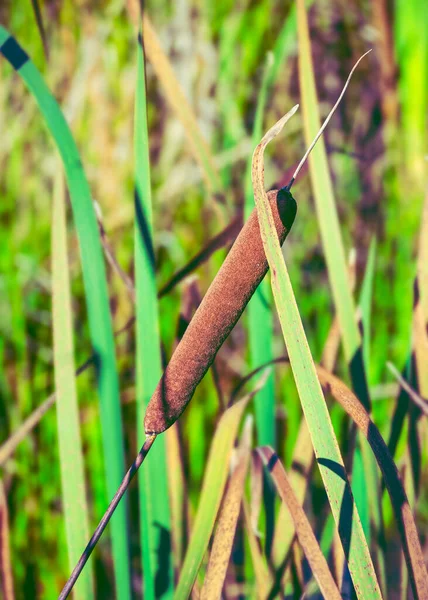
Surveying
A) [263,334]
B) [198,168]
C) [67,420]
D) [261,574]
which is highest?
[198,168]

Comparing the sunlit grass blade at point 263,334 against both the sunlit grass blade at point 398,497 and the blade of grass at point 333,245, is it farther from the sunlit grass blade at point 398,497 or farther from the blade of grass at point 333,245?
the sunlit grass blade at point 398,497

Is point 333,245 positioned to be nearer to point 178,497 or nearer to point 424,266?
point 424,266

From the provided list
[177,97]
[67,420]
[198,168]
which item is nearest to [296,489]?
[67,420]

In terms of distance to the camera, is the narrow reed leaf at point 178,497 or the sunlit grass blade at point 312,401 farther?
the narrow reed leaf at point 178,497

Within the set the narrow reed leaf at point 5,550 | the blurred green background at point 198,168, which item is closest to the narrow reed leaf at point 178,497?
the narrow reed leaf at point 5,550

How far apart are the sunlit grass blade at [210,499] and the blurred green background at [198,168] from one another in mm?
551

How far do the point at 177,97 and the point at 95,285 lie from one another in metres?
0.21

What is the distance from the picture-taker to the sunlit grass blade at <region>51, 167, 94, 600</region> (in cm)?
45

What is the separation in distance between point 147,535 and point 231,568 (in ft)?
1.40

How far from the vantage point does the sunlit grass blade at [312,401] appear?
0.30 meters

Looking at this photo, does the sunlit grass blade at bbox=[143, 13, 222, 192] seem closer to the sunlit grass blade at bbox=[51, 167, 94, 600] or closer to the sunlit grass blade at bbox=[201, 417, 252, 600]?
the sunlit grass blade at bbox=[51, 167, 94, 600]

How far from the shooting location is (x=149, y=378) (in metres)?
0.48

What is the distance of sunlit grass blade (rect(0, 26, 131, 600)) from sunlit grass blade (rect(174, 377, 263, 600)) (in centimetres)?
8

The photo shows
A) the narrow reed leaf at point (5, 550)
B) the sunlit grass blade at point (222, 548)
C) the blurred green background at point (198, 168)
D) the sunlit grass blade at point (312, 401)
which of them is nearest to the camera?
the sunlit grass blade at point (312, 401)
